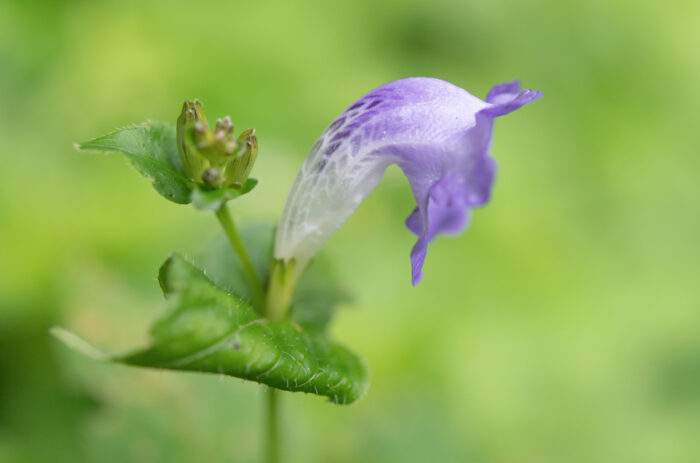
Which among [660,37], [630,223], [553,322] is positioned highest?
[660,37]

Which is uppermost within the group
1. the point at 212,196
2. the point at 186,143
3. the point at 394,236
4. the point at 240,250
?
the point at 186,143

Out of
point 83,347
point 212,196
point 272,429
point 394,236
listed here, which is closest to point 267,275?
point 272,429

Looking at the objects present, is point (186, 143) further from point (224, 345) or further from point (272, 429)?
point (272, 429)

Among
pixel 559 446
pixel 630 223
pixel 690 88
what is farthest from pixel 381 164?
pixel 690 88

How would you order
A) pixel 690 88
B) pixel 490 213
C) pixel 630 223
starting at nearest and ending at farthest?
pixel 490 213 → pixel 630 223 → pixel 690 88

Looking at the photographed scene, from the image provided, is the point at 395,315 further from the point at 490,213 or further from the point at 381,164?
the point at 381,164

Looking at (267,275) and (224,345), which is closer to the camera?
(224,345)

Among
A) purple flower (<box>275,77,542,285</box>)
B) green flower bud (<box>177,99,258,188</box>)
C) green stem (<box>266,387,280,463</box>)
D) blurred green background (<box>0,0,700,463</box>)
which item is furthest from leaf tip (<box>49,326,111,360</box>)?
blurred green background (<box>0,0,700,463</box>)
